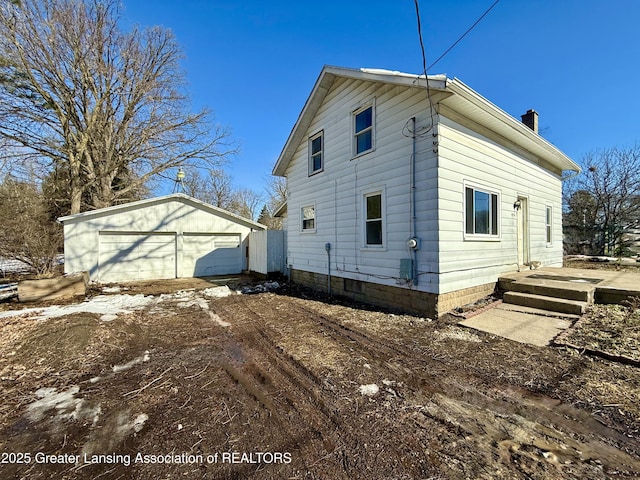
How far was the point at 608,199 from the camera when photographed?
54.4 feet

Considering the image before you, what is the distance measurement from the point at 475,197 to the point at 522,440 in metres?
5.25

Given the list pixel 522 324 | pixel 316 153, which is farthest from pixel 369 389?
pixel 316 153

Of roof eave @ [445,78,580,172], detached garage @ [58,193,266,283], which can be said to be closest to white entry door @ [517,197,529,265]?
roof eave @ [445,78,580,172]

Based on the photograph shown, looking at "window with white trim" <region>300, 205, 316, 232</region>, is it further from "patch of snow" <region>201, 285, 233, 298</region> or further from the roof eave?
the roof eave

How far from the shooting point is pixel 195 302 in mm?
7285

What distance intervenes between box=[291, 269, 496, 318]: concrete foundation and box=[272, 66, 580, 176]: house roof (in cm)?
391

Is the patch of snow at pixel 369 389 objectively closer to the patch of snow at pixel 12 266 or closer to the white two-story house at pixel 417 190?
the white two-story house at pixel 417 190

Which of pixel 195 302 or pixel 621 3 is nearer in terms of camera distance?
pixel 621 3

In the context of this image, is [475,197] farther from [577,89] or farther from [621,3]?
[577,89]

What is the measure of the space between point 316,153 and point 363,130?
91.3 inches

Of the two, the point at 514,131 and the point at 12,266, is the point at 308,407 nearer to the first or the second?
the point at 514,131

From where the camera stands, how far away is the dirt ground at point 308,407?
6.29 ft

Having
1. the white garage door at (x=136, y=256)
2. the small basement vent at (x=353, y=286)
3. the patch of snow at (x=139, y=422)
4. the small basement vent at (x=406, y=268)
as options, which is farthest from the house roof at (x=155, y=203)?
the patch of snow at (x=139, y=422)

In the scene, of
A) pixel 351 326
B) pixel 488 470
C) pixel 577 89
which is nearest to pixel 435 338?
pixel 351 326
